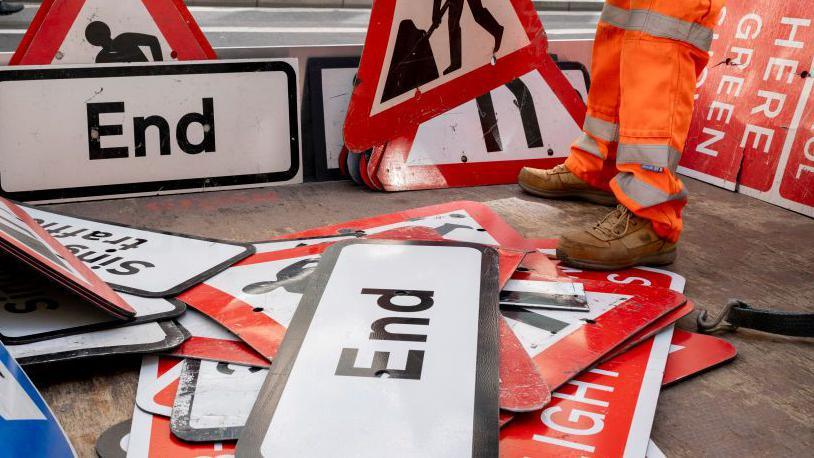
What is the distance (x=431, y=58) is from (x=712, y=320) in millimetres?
1517

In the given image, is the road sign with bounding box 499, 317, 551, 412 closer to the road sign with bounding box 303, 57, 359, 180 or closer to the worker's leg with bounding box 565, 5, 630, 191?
the worker's leg with bounding box 565, 5, 630, 191

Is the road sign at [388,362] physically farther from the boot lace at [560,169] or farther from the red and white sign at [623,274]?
the boot lace at [560,169]

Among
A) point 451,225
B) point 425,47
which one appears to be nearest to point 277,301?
point 451,225

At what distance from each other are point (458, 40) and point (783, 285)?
151 cm

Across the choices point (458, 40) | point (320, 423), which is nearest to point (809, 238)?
point (458, 40)

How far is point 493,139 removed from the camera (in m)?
3.38

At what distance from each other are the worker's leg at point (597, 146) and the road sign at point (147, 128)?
1.03m

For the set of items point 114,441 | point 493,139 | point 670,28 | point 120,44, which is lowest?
point 114,441

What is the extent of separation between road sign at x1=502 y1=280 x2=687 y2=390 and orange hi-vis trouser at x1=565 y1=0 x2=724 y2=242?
40cm

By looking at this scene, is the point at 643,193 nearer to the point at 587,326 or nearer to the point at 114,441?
the point at 587,326

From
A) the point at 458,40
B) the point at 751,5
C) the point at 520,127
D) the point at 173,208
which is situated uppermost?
the point at 751,5

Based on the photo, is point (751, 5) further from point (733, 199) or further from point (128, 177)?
point (128, 177)

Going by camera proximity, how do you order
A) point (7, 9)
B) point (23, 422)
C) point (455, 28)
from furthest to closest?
point (7, 9) → point (455, 28) → point (23, 422)

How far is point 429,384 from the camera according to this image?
156 cm
